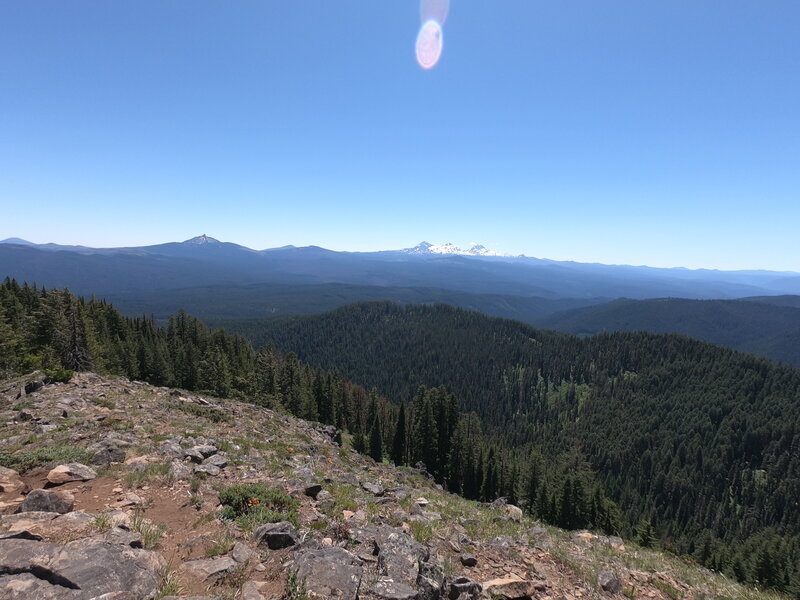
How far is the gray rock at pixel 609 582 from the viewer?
12492 millimetres

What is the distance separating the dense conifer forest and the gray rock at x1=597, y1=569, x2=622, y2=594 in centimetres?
4238

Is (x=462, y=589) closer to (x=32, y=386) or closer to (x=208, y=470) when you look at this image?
(x=208, y=470)

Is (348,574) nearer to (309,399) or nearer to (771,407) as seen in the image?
(309,399)

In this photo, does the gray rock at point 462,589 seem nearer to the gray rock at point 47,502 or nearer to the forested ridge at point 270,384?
the gray rock at point 47,502

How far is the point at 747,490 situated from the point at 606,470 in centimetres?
5286

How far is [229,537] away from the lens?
10570mm

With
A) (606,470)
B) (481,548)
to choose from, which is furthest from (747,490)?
(481,548)

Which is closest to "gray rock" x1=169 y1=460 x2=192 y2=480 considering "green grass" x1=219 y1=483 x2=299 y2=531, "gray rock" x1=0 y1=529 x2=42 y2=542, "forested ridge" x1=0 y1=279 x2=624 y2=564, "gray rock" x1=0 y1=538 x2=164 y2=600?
"green grass" x1=219 y1=483 x2=299 y2=531

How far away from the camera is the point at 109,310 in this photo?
76312 millimetres

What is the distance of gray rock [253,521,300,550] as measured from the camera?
33.3 feet

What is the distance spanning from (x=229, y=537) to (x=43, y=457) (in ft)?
35.6

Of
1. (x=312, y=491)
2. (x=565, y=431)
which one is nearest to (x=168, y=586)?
(x=312, y=491)

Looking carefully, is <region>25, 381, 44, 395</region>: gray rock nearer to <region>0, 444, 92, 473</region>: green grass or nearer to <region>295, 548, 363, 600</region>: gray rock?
<region>0, 444, 92, 473</region>: green grass

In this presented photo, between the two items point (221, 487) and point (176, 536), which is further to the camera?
point (221, 487)
